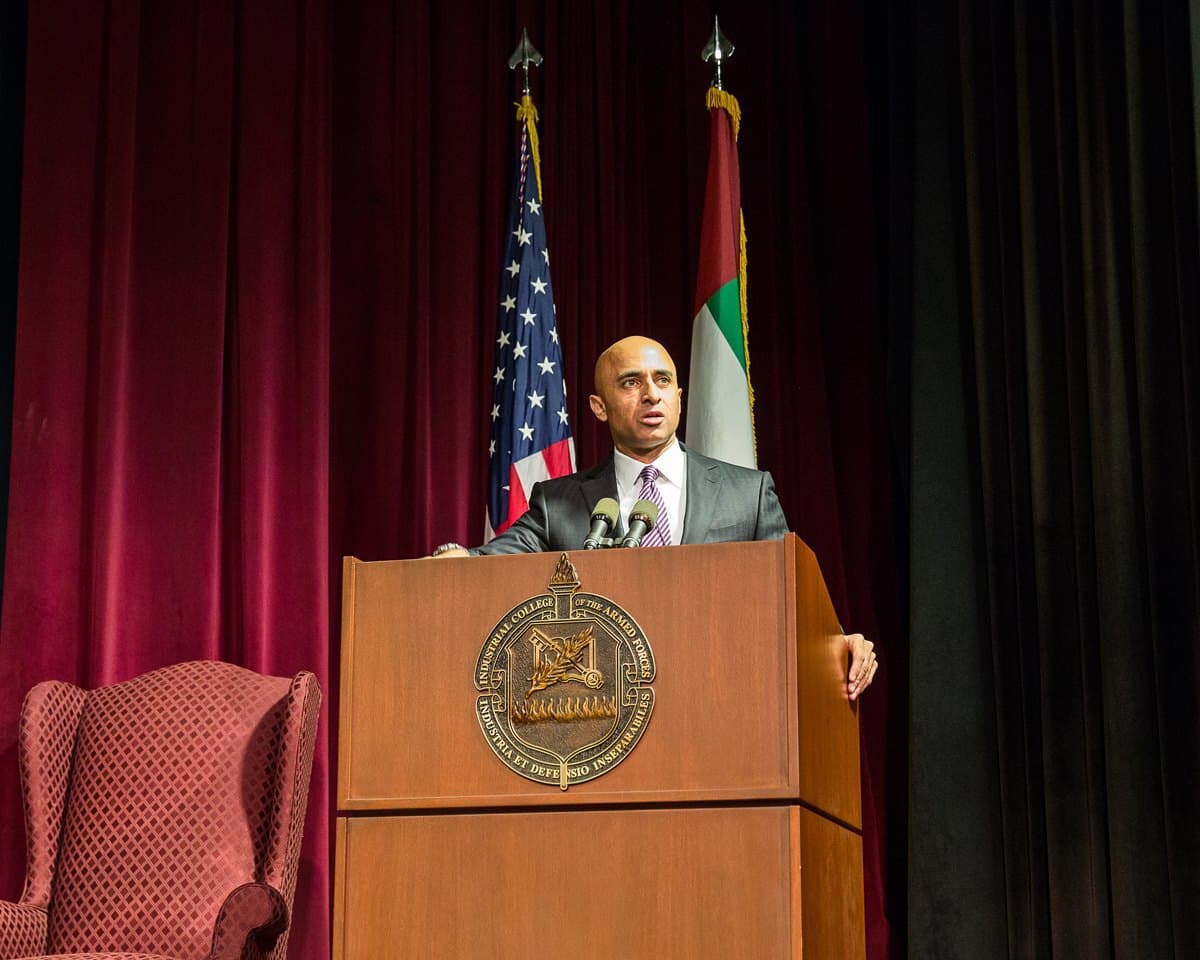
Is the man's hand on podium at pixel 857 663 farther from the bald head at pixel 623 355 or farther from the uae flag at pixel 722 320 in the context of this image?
the uae flag at pixel 722 320

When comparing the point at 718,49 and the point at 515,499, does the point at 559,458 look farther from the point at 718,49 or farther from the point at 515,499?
the point at 718,49

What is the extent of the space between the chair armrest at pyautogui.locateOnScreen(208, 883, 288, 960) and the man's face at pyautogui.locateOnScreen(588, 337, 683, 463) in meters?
1.18

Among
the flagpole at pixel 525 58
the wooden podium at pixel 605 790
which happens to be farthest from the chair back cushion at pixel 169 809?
the flagpole at pixel 525 58

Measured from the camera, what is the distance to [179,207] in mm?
4258

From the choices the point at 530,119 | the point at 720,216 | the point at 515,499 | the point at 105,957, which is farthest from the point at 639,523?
the point at 530,119

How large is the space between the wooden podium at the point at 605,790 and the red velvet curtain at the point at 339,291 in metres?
1.85

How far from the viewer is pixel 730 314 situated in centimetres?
431

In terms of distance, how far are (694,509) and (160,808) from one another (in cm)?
143

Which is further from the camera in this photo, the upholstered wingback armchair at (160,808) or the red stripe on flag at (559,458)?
the red stripe on flag at (559,458)

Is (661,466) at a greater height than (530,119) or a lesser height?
lesser

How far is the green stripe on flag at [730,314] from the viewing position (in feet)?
14.0

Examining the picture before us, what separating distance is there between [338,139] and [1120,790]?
2866 mm

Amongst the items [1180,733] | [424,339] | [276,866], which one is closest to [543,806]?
[276,866]

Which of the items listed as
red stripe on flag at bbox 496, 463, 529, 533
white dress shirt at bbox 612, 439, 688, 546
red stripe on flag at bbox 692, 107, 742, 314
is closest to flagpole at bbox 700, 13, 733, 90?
red stripe on flag at bbox 692, 107, 742, 314
